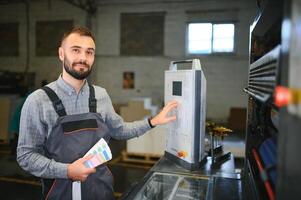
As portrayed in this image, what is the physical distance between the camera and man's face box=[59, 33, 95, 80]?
156 centimetres

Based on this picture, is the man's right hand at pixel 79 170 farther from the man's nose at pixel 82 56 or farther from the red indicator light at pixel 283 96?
the red indicator light at pixel 283 96

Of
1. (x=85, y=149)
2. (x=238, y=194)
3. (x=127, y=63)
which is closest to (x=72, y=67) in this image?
(x=85, y=149)

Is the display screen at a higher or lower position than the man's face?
lower

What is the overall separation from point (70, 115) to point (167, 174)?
2.21 ft

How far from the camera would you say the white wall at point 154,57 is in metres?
7.28

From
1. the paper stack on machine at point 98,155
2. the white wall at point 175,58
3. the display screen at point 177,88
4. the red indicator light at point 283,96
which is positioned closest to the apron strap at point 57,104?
the paper stack on machine at point 98,155

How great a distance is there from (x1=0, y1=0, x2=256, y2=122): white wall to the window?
0.19 meters

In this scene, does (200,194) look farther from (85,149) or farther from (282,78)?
(282,78)

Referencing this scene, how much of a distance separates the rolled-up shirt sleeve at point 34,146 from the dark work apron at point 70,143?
0.06 metres

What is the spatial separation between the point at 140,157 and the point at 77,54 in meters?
3.85

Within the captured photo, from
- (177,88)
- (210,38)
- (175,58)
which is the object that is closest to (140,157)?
(175,58)

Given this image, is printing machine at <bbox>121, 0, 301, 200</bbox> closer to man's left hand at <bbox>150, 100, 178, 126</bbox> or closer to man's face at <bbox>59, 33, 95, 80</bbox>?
man's left hand at <bbox>150, 100, 178, 126</bbox>

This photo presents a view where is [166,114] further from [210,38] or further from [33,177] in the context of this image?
[210,38]

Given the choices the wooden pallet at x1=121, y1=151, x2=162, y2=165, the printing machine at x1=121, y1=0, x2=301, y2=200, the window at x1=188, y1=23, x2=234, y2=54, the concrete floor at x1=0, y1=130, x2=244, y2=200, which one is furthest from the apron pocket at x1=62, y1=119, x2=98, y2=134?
the window at x1=188, y1=23, x2=234, y2=54
